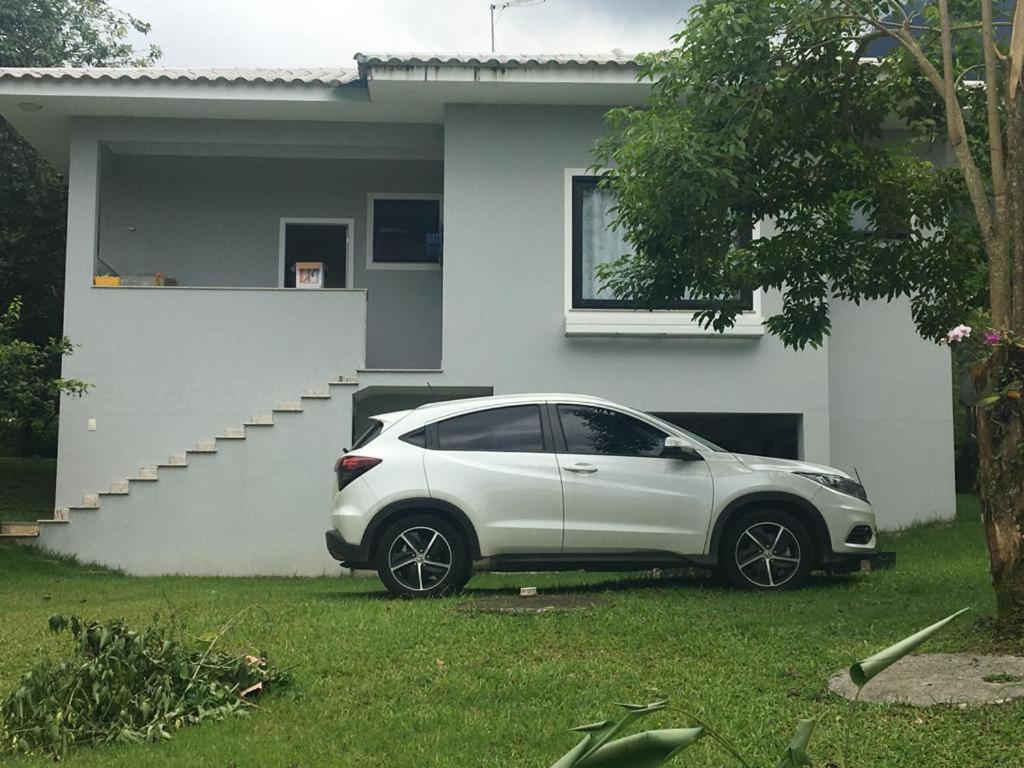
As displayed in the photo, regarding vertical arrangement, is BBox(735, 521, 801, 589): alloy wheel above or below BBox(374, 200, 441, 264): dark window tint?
below

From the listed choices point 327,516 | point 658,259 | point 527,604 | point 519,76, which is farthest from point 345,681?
point 519,76

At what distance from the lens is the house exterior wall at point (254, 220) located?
52.8ft

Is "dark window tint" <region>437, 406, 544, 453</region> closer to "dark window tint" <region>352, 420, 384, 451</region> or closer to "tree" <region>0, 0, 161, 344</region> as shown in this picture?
"dark window tint" <region>352, 420, 384, 451</region>

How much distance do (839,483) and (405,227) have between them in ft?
27.8

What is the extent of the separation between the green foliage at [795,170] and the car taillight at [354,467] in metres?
2.65

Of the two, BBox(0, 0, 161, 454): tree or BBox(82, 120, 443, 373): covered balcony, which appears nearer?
BBox(82, 120, 443, 373): covered balcony

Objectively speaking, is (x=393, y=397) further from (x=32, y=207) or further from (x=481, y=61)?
(x=32, y=207)

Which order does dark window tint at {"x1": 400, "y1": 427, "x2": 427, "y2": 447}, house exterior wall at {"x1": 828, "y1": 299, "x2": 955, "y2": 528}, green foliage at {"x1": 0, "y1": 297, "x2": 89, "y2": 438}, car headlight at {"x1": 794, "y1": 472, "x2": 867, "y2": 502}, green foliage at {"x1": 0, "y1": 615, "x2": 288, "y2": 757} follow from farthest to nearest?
house exterior wall at {"x1": 828, "y1": 299, "x2": 955, "y2": 528}, green foliage at {"x1": 0, "y1": 297, "x2": 89, "y2": 438}, car headlight at {"x1": 794, "y1": 472, "x2": 867, "y2": 502}, dark window tint at {"x1": 400, "y1": 427, "x2": 427, "y2": 447}, green foliage at {"x1": 0, "y1": 615, "x2": 288, "y2": 757}

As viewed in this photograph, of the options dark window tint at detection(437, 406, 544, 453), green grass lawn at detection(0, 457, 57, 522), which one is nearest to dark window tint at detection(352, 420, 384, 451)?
dark window tint at detection(437, 406, 544, 453)

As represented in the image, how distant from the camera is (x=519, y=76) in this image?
13242 millimetres

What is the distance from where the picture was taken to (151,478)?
12891 millimetres

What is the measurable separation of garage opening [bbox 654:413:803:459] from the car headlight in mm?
4248

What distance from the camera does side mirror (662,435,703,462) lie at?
373 inches

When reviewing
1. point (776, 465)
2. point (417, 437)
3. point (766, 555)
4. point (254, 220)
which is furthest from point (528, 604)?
point (254, 220)
